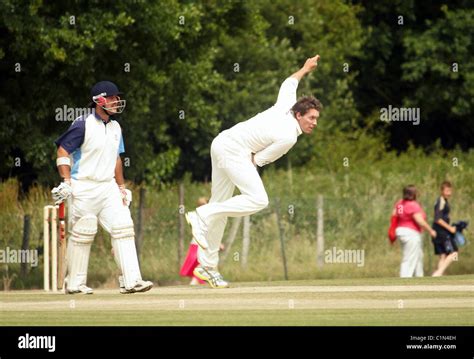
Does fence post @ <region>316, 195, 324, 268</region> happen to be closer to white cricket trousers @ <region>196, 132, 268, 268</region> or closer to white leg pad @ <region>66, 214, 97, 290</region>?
white cricket trousers @ <region>196, 132, 268, 268</region>

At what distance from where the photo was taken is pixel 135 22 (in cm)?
2948

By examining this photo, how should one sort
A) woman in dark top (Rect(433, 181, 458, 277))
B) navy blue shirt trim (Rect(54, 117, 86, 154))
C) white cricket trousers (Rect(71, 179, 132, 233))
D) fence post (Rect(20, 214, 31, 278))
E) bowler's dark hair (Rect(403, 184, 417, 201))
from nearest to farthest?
navy blue shirt trim (Rect(54, 117, 86, 154)), white cricket trousers (Rect(71, 179, 132, 233)), bowler's dark hair (Rect(403, 184, 417, 201)), woman in dark top (Rect(433, 181, 458, 277)), fence post (Rect(20, 214, 31, 278))

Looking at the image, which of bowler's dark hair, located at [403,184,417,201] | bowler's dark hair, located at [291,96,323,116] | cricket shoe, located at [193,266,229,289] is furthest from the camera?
bowler's dark hair, located at [403,184,417,201]

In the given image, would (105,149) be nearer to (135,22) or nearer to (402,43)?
(135,22)

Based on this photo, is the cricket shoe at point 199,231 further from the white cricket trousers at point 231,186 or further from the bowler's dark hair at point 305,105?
the bowler's dark hair at point 305,105

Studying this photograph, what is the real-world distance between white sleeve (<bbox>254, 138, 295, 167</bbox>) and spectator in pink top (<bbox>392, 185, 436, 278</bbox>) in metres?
7.81

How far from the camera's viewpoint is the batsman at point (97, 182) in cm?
1530

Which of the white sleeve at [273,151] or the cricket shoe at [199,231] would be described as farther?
the cricket shoe at [199,231]

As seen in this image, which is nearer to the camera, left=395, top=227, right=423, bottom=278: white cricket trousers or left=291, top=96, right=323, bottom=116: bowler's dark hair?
left=291, top=96, right=323, bottom=116: bowler's dark hair

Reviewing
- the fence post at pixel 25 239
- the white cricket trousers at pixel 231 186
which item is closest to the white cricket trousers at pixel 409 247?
the fence post at pixel 25 239

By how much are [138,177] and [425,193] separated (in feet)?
22.9

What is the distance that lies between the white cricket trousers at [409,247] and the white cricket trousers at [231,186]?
796 cm

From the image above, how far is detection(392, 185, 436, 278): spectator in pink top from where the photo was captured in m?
23.3

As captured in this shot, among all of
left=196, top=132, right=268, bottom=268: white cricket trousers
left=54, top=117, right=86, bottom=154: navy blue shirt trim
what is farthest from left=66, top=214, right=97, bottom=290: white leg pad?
left=196, top=132, right=268, bottom=268: white cricket trousers
